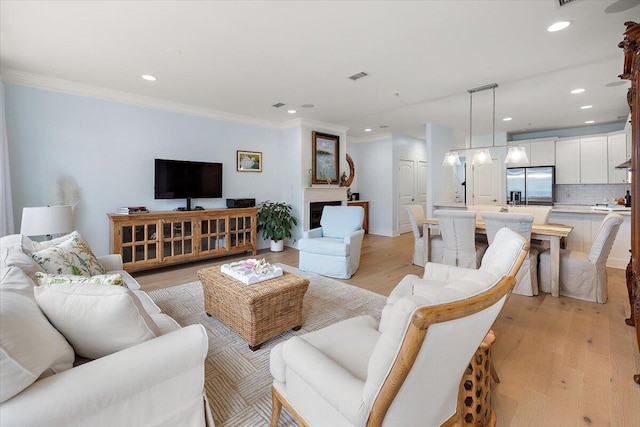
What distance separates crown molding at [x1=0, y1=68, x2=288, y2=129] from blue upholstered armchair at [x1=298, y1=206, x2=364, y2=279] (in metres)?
2.56

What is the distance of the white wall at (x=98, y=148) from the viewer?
3.46m

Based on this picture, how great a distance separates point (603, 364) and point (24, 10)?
16.1 feet

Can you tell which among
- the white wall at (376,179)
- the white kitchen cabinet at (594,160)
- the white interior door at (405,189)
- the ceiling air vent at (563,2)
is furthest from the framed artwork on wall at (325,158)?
the white kitchen cabinet at (594,160)

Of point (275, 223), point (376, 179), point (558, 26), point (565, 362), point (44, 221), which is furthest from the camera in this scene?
point (376, 179)

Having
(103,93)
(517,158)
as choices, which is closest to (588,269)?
(517,158)

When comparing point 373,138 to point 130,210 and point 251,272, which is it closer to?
point 130,210

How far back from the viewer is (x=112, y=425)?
1018 millimetres

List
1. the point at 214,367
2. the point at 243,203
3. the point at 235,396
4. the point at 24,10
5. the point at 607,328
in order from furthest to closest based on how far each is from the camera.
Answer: the point at 243,203 < the point at 607,328 < the point at 24,10 < the point at 214,367 < the point at 235,396

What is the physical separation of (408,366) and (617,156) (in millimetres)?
7468

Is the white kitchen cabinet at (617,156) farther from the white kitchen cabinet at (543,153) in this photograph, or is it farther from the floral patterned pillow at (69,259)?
the floral patterned pillow at (69,259)

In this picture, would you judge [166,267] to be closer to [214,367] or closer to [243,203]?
[243,203]

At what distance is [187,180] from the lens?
4.57 m

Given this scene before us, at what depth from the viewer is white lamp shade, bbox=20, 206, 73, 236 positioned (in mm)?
2668

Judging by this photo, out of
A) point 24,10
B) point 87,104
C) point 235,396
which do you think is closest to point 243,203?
point 87,104
